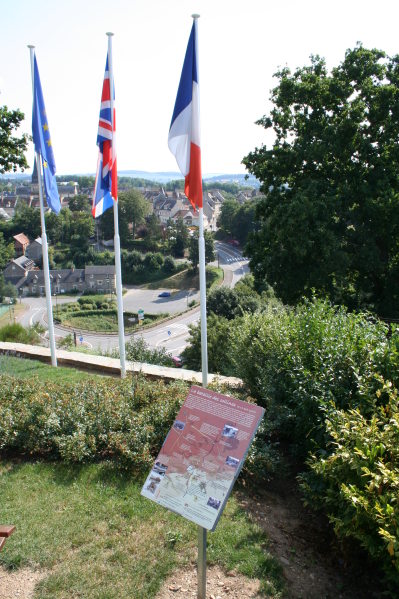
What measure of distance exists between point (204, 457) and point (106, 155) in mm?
6670

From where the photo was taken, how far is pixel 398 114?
14.2m

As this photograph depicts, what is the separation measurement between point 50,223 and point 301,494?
75.0 metres

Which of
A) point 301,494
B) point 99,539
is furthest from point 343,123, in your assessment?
point 99,539

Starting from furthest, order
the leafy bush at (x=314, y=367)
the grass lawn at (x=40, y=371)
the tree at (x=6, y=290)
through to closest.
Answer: the tree at (x=6, y=290)
the grass lawn at (x=40, y=371)
the leafy bush at (x=314, y=367)

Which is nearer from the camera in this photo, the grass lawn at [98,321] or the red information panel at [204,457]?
the red information panel at [204,457]

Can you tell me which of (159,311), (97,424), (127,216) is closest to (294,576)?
(97,424)

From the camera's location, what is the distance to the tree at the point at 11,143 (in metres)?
14.1

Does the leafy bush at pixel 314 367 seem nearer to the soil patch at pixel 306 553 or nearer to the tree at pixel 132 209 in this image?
the soil patch at pixel 306 553

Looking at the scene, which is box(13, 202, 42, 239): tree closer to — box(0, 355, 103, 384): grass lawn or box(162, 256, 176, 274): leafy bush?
box(162, 256, 176, 274): leafy bush

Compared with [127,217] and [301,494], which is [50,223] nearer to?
[127,217]

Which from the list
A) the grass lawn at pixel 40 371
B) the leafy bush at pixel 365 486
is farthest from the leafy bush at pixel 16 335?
the leafy bush at pixel 365 486

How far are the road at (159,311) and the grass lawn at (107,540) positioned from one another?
2951cm

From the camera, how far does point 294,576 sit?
13.4ft

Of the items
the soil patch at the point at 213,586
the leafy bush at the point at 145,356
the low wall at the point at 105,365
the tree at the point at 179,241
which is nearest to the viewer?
the soil patch at the point at 213,586
